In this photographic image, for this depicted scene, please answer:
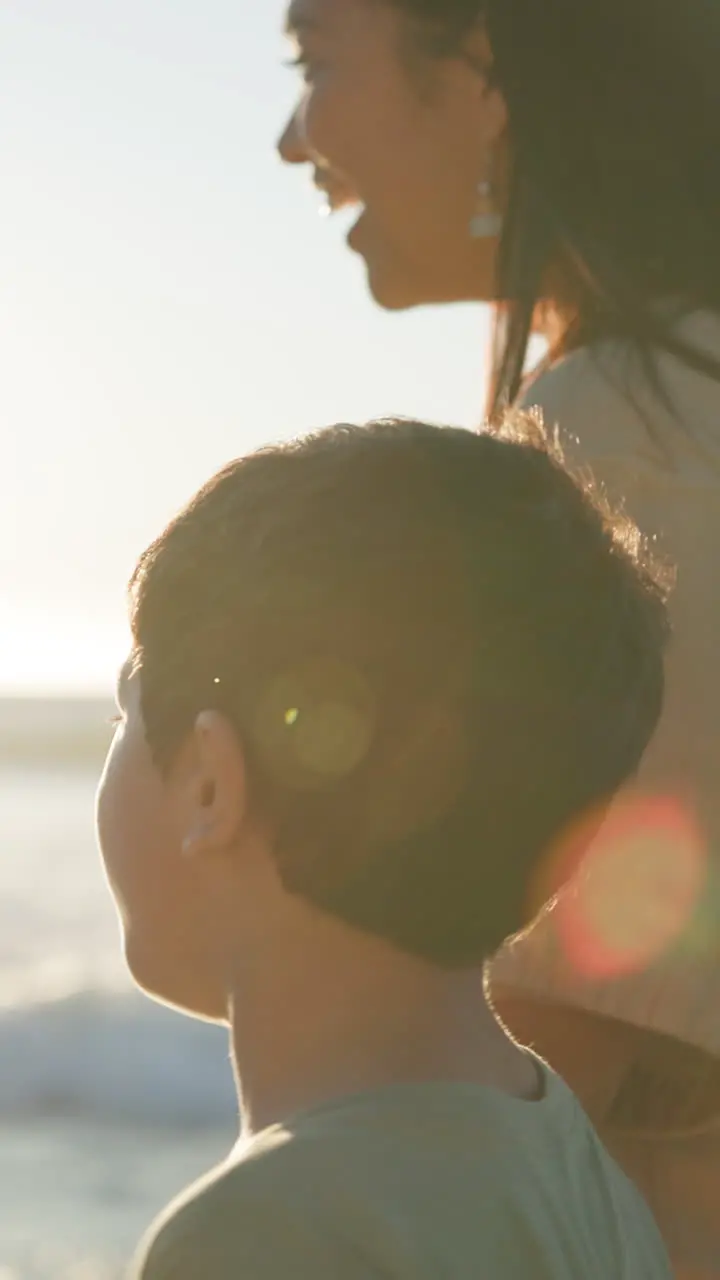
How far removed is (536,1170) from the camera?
1.01 meters

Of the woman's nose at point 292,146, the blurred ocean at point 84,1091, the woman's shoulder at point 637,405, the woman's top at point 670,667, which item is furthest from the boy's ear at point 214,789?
the blurred ocean at point 84,1091

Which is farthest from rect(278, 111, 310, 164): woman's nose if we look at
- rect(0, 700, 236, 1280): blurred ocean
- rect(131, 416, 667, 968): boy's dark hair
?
rect(0, 700, 236, 1280): blurred ocean

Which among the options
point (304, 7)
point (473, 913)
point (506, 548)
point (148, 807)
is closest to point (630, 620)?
point (506, 548)

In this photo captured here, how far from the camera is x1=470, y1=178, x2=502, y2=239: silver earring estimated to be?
1.54 meters

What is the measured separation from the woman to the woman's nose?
45mm

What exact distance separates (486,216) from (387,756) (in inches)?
25.8

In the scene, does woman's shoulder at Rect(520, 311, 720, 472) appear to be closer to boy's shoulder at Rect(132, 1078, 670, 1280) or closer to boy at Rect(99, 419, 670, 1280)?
boy at Rect(99, 419, 670, 1280)

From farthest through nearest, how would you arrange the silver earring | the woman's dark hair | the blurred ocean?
the blurred ocean → the silver earring → the woman's dark hair

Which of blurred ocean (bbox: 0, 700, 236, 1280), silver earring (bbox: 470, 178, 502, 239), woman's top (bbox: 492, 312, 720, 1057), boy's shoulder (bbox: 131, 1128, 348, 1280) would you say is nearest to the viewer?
boy's shoulder (bbox: 131, 1128, 348, 1280)

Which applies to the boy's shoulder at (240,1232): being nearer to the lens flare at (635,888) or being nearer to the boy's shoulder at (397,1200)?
the boy's shoulder at (397,1200)

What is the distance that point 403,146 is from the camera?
160 centimetres

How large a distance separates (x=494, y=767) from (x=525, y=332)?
1.67 feet

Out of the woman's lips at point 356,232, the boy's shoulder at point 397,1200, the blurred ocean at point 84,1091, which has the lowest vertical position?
the blurred ocean at point 84,1091

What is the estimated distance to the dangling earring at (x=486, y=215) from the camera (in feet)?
5.04
